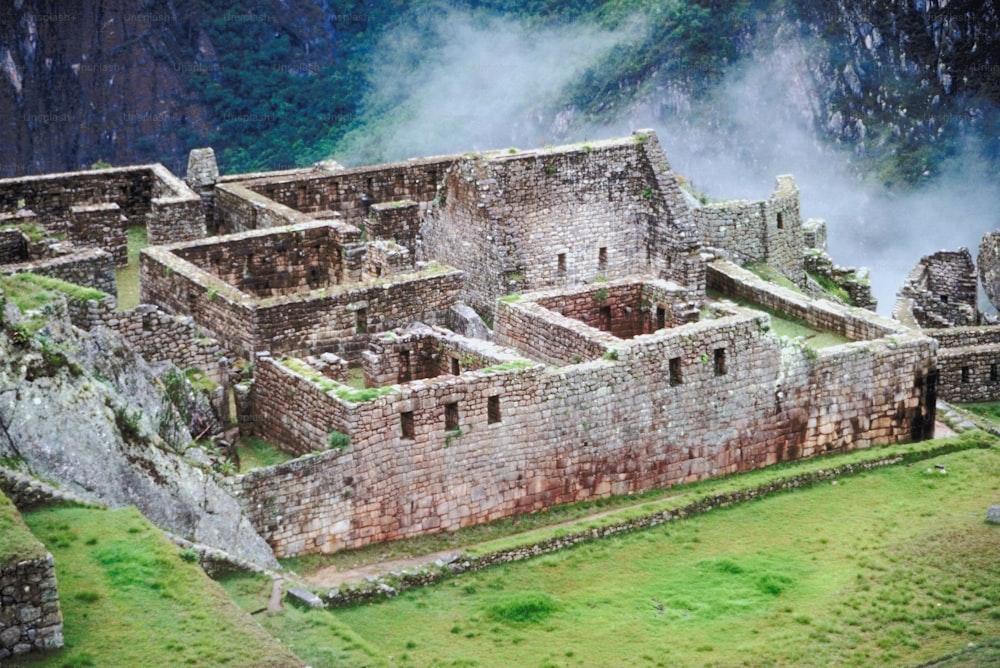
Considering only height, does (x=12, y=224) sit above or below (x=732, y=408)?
above

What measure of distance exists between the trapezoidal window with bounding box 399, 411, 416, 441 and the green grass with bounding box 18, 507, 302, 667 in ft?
16.4

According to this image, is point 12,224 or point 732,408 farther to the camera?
point 12,224

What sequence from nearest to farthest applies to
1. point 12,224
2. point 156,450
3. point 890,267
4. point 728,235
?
point 156,450 → point 12,224 → point 728,235 → point 890,267

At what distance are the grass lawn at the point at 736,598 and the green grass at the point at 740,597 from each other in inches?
1.0

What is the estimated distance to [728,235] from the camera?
42344 mm

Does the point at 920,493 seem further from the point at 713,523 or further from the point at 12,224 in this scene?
the point at 12,224

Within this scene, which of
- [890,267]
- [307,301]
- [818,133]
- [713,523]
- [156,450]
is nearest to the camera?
[156,450]

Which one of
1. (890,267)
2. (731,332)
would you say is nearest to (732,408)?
(731,332)

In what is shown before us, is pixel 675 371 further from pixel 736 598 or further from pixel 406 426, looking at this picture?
pixel 406 426

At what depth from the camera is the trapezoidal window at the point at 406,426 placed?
94.6 feet

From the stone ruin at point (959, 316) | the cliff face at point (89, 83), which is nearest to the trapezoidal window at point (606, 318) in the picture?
the stone ruin at point (959, 316)

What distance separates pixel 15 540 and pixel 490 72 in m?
65.6

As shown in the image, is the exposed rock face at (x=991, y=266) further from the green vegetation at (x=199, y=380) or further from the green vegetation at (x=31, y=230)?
the green vegetation at (x=199, y=380)

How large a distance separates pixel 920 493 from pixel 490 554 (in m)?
7.46
